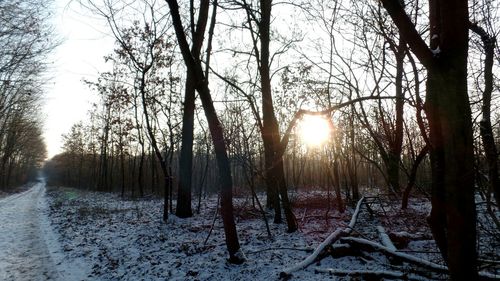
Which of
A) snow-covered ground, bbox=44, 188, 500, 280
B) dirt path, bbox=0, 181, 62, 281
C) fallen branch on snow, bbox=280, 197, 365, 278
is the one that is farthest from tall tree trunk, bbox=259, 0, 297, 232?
dirt path, bbox=0, 181, 62, 281

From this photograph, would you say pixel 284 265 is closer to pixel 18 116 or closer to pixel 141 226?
pixel 141 226

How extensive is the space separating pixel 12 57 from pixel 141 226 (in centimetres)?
1116

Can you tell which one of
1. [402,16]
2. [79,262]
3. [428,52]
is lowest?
[79,262]

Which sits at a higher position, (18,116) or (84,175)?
(18,116)

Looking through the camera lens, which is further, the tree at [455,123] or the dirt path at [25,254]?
the dirt path at [25,254]

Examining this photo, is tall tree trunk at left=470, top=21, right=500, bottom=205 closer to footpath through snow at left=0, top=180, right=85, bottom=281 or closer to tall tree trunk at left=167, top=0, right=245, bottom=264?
tall tree trunk at left=167, top=0, right=245, bottom=264

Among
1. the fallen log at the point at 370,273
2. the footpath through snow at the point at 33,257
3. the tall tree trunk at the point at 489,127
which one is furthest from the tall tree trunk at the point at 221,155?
the tall tree trunk at the point at 489,127

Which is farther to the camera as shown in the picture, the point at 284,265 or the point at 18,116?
the point at 18,116

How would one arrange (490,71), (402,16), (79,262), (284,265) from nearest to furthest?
(402,16) < (490,71) < (284,265) < (79,262)

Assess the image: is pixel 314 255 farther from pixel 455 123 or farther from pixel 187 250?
pixel 455 123

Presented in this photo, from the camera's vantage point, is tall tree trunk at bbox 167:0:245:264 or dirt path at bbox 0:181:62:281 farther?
dirt path at bbox 0:181:62:281

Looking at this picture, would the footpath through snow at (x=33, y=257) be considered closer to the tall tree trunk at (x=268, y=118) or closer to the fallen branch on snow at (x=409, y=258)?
the tall tree trunk at (x=268, y=118)

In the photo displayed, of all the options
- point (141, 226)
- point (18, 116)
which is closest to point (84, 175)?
point (18, 116)

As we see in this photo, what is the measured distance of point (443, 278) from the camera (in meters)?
4.98
